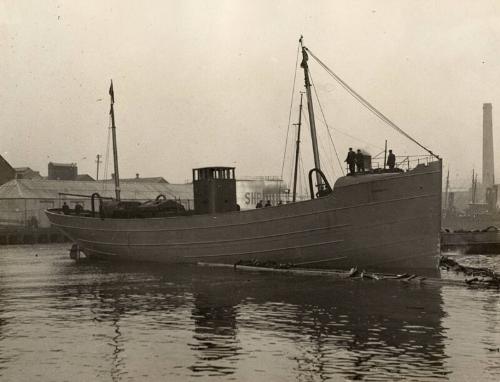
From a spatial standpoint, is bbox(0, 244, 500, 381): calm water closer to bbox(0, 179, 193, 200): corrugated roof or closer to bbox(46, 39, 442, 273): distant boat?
bbox(46, 39, 442, 273): distant boat

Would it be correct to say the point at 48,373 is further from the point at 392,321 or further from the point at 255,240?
the point at 255,240

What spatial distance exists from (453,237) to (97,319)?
31.4 meters

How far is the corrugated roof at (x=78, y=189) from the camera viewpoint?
60.0 metres

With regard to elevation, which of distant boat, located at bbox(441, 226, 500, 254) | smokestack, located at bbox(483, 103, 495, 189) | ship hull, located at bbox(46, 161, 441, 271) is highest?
smokestack, located at bbox(483, 103, 495, 189)

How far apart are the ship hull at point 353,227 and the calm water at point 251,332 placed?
3202 millimetres

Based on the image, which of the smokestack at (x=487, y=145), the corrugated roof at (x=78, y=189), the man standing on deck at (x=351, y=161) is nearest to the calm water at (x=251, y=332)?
the man standing on deck at (x=351, y=161)

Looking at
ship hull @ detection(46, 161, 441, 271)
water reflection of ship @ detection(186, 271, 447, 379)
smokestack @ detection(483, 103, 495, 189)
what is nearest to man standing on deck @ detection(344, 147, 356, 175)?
ship hull @ detection(46, 161, 441, 271)

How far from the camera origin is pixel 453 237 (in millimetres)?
39938

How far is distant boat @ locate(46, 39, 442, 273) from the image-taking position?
2225 cm

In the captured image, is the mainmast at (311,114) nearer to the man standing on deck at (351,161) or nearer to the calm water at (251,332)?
the man standing on deck at (351,161)

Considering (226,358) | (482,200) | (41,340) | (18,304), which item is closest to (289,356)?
(226,358)

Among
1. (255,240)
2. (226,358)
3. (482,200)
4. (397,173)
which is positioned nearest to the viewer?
(226,358)

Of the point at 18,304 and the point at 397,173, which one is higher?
the point at 397,173

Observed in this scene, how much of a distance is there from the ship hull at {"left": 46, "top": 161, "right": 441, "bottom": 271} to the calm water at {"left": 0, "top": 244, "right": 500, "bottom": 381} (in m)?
3.20
